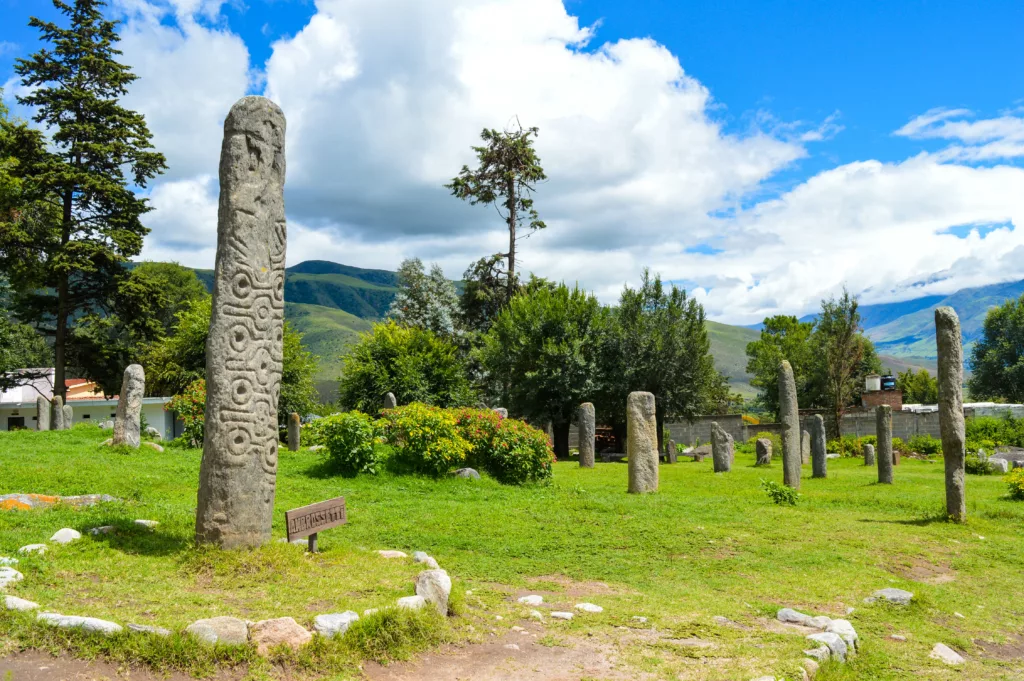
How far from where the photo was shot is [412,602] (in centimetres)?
658

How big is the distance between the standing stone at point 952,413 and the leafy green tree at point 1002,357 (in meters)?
61.1

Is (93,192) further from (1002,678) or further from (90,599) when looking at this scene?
(1002,678)

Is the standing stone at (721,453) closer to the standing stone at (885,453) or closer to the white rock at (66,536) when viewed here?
the standing stone at (885,453)

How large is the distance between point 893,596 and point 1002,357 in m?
70.9

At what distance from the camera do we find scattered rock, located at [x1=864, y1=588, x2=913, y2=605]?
8461 millimetres

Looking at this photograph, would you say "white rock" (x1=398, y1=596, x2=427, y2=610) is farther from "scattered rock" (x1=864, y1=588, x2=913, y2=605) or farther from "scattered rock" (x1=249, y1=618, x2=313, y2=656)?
"scattered rock" (x1=864, y1=588, x2=913, y2=605)

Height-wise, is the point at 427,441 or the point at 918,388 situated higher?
the point at 918,388

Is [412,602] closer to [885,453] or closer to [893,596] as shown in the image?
[893,596]

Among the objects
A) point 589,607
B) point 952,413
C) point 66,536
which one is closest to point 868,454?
point 952,413

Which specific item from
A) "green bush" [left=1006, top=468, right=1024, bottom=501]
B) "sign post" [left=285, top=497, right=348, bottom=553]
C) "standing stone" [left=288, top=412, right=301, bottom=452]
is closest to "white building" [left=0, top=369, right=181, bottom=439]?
"standing stone" [left=288, top=412, right=301, bottom=452]

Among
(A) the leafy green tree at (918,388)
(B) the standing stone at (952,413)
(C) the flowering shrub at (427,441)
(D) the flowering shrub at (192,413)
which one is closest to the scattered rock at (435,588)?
(C) the flowering shrub at (427,441)

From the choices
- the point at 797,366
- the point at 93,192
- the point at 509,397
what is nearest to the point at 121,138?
the point at 93,192

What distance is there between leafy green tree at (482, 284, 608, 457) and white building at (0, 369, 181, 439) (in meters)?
15.0

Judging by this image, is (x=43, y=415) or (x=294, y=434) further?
(x=43, y=415)
